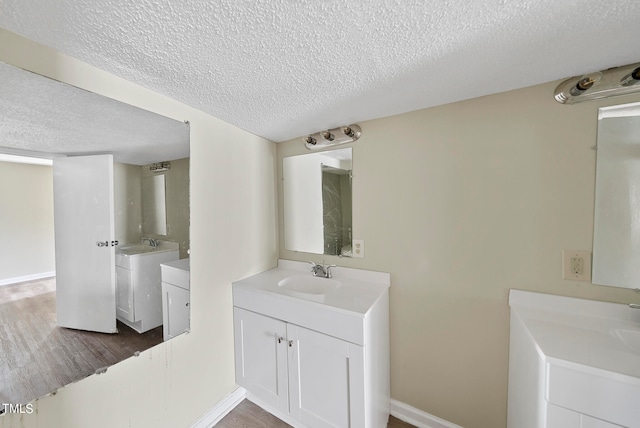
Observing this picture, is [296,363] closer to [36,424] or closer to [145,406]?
[145,406]

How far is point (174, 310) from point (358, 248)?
122cm

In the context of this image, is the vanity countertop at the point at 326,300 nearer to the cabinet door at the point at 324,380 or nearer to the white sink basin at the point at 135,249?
the cabinet door at the point at 324,380

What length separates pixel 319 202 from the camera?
1.83 meters

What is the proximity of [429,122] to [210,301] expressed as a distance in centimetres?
182

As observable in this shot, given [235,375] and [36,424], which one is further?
[235,375]

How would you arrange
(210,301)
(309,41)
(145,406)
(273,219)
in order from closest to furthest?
1. (309,41)
2. (145,406)
3. (210,301)
4. (273,219)

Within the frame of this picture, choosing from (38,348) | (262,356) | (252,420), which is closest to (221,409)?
(252,420)

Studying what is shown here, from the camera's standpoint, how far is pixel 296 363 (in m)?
1.31

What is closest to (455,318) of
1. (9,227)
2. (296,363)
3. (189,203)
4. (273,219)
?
(296,363)

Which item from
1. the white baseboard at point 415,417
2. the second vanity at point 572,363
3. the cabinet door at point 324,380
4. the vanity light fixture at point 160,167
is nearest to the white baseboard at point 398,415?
the white baseboard at point 415,417

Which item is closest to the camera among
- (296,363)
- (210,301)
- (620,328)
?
(620,328)

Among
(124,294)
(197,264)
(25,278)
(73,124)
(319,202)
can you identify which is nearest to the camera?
(25,278)

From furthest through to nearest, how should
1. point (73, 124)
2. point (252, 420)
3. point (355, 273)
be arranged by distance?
point (355, 273), point (252, 420), point (73, 124)

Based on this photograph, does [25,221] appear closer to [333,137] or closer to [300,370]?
[300,370]
